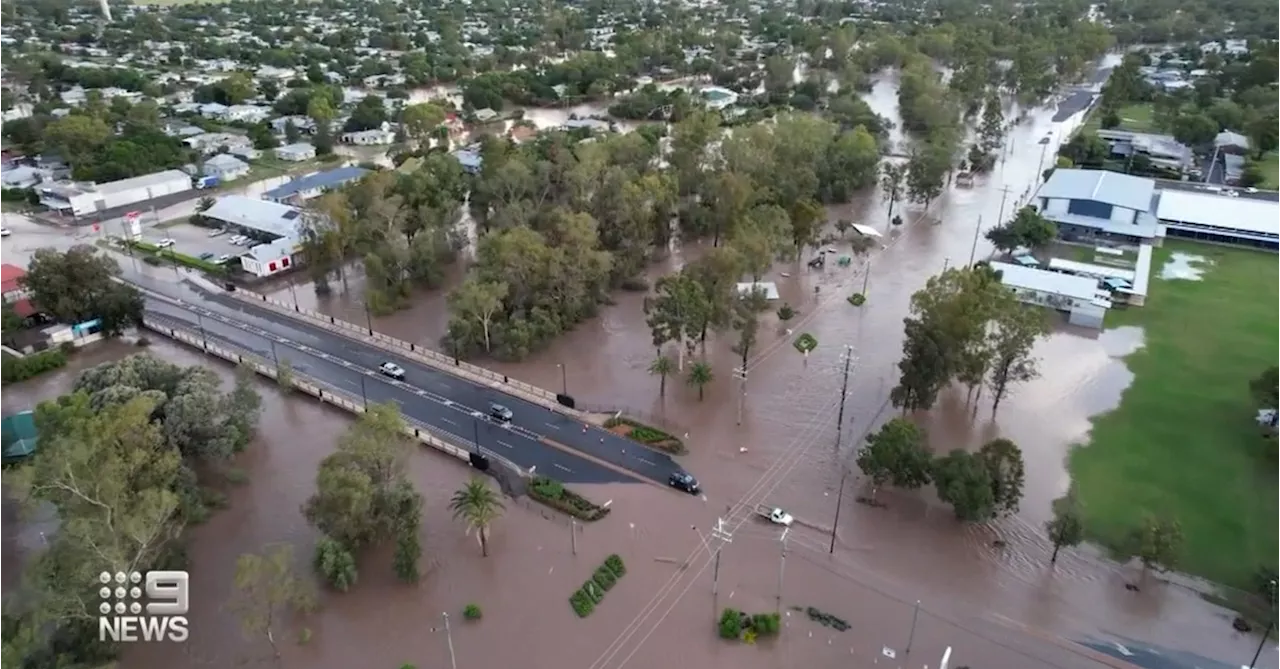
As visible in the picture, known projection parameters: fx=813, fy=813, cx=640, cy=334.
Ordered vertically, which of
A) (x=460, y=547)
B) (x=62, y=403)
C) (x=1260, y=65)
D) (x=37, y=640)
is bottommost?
(x=460, y=547)

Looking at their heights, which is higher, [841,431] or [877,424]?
[877,424]

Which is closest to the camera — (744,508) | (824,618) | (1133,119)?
(824,618)

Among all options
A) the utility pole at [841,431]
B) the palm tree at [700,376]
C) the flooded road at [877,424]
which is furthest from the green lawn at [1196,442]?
the palm tree at [700,376]

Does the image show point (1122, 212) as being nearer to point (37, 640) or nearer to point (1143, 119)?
point (1143, 119)

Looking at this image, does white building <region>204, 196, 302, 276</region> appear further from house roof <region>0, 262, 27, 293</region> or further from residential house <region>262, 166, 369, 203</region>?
house roof <region>0, 262, 27, 293</region>

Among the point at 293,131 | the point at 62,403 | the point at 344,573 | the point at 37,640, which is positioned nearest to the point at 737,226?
the point at 344,573

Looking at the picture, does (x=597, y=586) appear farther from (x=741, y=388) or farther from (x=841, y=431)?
(x=741, y=388)

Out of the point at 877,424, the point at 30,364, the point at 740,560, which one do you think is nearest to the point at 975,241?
the point at 877,424
